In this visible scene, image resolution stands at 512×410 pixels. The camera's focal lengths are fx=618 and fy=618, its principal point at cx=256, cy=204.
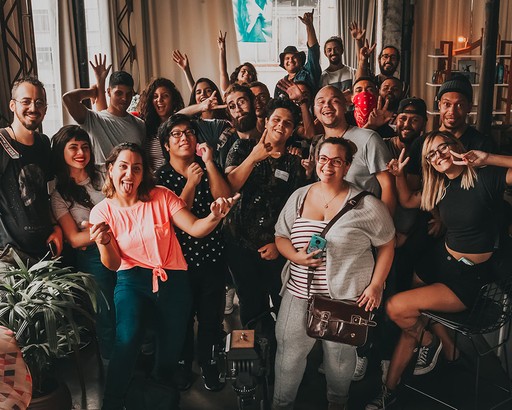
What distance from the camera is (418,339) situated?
329cm

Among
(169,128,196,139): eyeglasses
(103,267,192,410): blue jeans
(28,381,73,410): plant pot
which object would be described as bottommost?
(28,381,73,410): plant pot

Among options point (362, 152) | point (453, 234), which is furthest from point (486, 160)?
point (362, 152)

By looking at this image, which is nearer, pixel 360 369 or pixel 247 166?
pixel 247 166

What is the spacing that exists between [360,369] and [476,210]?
45.9 inches

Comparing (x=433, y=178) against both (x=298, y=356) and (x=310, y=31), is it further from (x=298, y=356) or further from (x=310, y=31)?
(x=310, y=31)

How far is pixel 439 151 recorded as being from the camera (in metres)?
3.10

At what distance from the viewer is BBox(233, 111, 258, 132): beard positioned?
3.69 m

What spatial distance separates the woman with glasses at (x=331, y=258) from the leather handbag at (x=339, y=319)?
0.04 m

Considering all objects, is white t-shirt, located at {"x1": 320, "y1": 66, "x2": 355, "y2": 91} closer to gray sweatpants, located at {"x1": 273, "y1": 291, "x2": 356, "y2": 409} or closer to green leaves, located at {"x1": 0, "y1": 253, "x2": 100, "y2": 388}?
gray sweatpants, located at {"x1": 273, "y1": 291, "x2": 356, "y2": 409}

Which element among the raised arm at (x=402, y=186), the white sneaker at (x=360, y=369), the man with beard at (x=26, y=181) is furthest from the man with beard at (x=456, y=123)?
the man with beard at (x=26, y=181)

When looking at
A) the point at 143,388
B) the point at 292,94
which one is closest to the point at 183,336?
the point at 143,388

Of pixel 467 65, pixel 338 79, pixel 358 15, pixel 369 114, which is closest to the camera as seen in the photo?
pixel 369 114

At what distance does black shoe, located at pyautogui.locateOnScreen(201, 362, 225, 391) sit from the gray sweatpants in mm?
487

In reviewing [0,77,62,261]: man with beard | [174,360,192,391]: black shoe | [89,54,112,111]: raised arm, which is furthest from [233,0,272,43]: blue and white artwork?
[174,360,192,391]: black shoe
